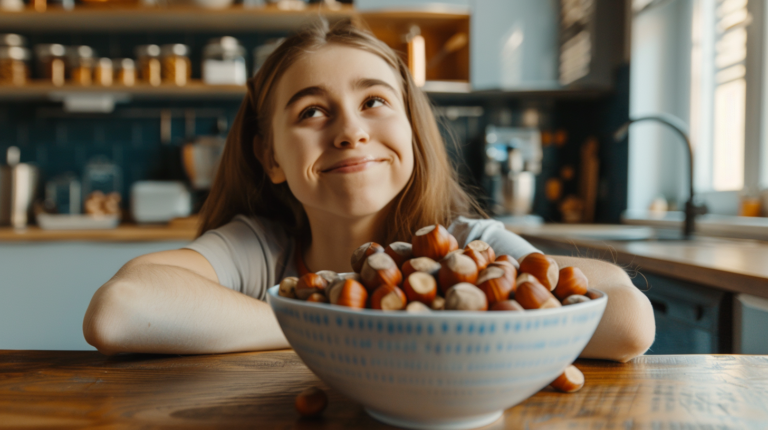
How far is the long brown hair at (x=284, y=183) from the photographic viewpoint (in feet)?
3.20

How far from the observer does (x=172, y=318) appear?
0.62m

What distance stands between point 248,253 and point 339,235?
0.17 m

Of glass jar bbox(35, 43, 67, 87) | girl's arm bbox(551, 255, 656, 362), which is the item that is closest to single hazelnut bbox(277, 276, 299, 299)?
girl's arm bbox(551, 255, 656, 362)

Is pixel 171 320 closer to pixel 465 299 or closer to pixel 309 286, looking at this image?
pixel 309 286

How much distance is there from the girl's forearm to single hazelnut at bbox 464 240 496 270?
11.9 inches

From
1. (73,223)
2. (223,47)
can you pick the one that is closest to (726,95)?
(223,47)

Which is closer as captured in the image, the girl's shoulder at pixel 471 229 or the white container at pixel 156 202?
the girl's shoulder at pixel 471 229

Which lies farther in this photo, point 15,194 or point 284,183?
point 15,194

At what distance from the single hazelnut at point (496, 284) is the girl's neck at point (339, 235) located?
0.59m

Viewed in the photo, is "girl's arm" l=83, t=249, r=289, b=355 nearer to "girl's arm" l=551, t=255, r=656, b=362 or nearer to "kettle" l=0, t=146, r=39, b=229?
"girl's arm" l=551, t=255, r=656, b=362

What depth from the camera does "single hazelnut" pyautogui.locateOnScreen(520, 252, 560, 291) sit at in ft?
1.33

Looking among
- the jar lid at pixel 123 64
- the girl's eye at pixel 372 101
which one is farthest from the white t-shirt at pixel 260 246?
the jar lid at pixel 123 64

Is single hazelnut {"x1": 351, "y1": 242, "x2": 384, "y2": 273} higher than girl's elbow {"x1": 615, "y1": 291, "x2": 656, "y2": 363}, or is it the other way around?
single hazelnut {"x1": 351, "y1": 242, "x2": 384, "y2": 273}

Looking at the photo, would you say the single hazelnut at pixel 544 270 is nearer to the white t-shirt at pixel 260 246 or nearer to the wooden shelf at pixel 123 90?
the white t-shirt at pixel 260 246
